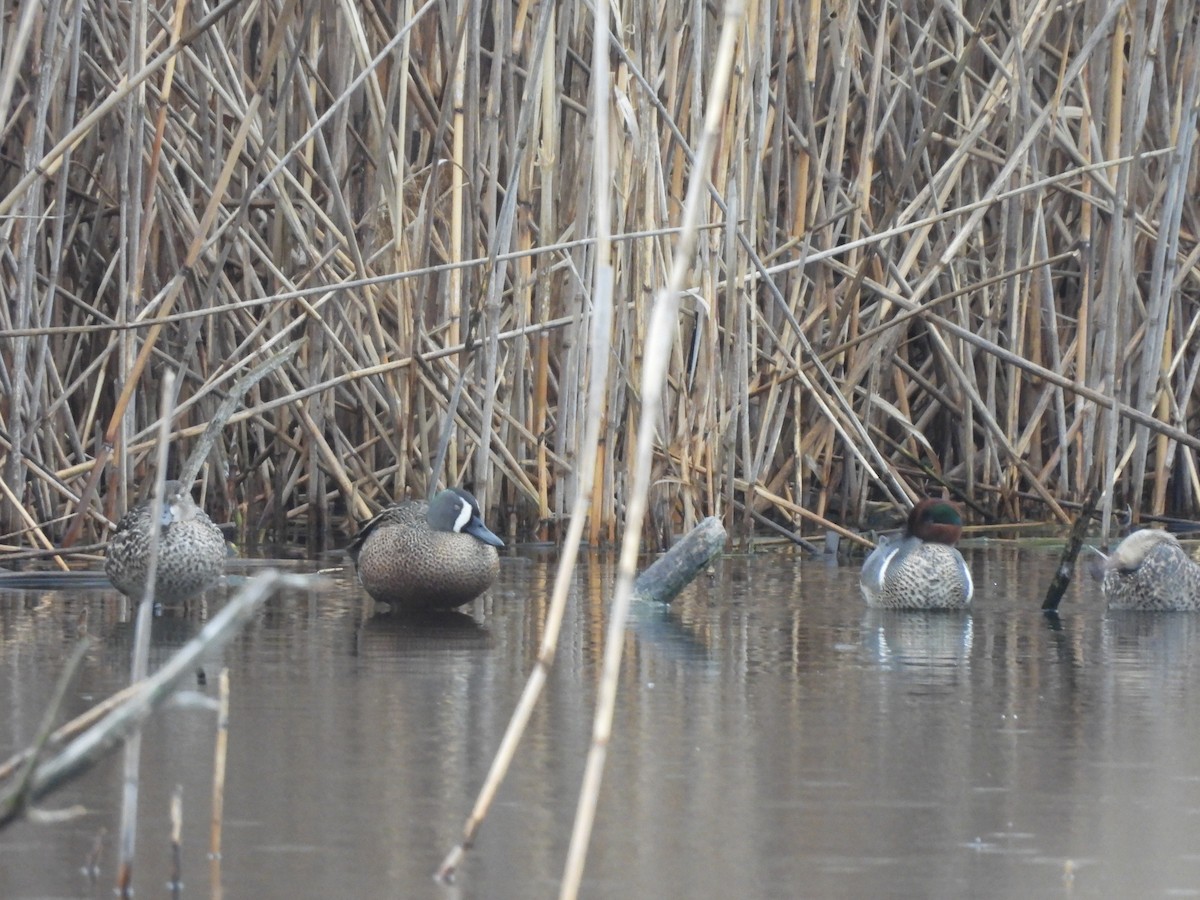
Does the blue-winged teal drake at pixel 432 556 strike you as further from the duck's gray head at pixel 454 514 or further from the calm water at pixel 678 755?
the calm water at pixel 678 755

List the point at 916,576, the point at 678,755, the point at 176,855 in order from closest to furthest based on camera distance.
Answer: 1. the point at 176,855
2. the point at 678,755
3. the point at 916,576

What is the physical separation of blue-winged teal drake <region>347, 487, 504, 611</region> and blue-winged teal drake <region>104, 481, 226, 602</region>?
1.52ft


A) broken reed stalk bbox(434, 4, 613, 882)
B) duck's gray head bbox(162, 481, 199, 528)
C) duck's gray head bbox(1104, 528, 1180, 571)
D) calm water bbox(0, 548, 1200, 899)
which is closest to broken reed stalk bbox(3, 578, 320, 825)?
broken reed stalk bbox(434, 4, 613, 882)

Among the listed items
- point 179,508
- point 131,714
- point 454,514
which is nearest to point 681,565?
point 454,514

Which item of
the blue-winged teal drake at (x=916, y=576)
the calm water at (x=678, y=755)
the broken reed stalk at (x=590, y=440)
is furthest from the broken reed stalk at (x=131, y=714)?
A: the blue-winged teal drake at (x=916, y=576)

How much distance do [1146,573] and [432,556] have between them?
6.98 feet

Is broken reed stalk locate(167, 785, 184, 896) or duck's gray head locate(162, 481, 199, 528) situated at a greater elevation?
duck's gray head locate(162, 481, 199, 528)

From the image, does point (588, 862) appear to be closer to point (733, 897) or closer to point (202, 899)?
point (733, 897)

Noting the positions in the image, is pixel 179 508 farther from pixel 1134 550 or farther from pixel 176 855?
pixel 176 855

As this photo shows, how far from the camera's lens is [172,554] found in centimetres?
561

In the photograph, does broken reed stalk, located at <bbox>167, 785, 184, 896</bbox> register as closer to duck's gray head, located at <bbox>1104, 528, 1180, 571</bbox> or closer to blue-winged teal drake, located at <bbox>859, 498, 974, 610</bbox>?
blue-winged teal drake, located at <bbox>859, 498, 974, 610</bbox>

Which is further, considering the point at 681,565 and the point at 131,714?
the point at 681,565

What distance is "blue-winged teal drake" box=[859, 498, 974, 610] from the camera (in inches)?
239

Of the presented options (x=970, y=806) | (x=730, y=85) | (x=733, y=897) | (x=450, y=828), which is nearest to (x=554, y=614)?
(x=733, y=897)
